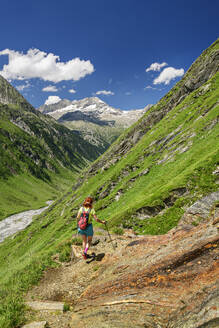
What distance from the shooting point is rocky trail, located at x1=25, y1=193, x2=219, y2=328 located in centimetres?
649

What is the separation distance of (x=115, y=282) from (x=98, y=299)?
3.99ft

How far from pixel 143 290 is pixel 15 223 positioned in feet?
575

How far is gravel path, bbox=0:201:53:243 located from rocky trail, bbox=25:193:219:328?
139640mm

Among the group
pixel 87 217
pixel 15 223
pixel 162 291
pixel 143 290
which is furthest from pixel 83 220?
pixel 15 223

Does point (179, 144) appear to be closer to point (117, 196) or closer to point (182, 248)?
point (117, 196)

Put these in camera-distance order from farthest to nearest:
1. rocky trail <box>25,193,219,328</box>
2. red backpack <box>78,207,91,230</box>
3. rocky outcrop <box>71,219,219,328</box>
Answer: red backpack <box>78,207,91,230</box>, rocky trail <box>25,193,219,328</box>, rocky outcrop <box>71,219,219,328</box>

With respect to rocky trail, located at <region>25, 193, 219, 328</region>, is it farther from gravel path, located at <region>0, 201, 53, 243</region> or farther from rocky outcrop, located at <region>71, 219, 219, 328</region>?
gravel path, located at <region>0, 201, 53, 243</region>

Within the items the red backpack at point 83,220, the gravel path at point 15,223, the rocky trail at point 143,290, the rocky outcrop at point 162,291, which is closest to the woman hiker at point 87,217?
the red backpack at point 83,220

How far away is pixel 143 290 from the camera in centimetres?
866

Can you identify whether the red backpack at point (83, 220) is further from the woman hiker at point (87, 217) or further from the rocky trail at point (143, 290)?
the rocky trail at point (143, 290)

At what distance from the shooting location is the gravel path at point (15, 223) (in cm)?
13974

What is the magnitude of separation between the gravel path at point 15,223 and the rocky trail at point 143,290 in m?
140

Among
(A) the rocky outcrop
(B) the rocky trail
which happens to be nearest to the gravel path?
(B) the rocky trail

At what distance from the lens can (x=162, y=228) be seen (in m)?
19.7
